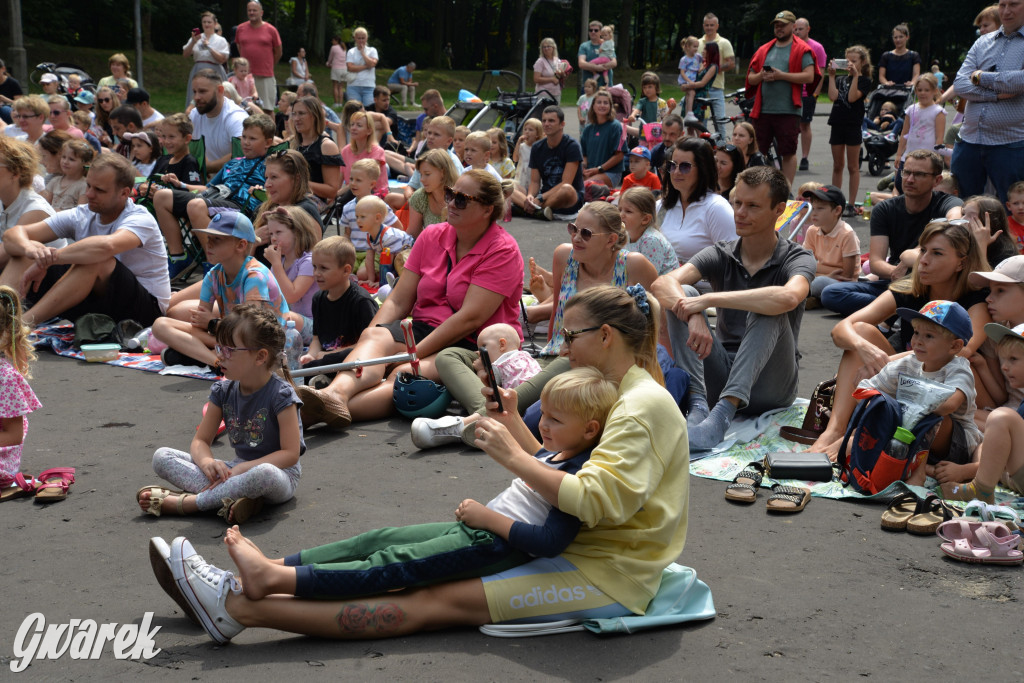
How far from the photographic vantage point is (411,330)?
6211mm

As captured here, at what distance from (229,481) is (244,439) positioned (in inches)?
8.7

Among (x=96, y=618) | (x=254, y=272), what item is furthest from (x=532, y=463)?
(x=254, y=272)

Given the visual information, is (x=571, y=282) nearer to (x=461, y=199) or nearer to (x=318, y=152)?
(x=461, y=199)

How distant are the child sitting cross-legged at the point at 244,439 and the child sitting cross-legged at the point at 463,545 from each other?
1.11 m

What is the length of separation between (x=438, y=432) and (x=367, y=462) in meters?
0.43

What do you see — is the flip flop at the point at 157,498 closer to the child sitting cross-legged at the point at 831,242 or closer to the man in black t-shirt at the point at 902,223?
the man in black t-shirt at the point at 902,223

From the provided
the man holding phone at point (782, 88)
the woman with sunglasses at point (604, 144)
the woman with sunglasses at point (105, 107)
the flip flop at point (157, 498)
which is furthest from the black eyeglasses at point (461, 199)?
the woman with sunglasses at point (105, 107)

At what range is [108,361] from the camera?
7645 mm

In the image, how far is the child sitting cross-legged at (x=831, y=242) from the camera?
8.75m

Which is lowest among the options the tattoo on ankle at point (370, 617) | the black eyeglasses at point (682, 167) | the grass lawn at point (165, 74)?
the tattoo on ankle at point (370, 617)

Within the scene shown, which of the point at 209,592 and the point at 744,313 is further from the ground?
the point at 744,313

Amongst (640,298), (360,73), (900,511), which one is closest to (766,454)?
(900,511)

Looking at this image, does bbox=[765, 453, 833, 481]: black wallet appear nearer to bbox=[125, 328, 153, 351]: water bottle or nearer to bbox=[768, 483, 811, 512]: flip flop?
bbox=[768, 483, 811, 512]: flip flop

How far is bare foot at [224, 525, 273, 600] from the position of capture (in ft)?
11.2
